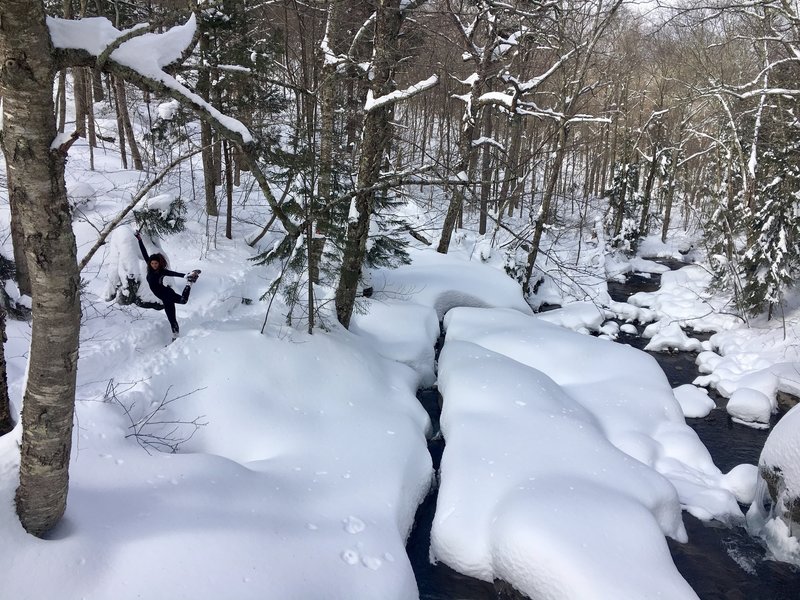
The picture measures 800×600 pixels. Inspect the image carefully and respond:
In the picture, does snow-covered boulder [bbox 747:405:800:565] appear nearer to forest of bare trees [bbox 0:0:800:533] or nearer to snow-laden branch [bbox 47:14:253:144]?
forest of bare trees [bbox 0:0:800:533]

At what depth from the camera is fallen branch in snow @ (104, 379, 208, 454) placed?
5.47 metres

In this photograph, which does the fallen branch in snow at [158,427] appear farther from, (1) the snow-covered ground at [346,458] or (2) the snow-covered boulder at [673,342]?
(2) the snow-covered boulder at [673,342]

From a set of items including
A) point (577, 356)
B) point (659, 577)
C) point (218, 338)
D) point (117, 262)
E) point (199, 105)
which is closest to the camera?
point (199, 105)

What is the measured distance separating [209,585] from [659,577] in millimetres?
4104

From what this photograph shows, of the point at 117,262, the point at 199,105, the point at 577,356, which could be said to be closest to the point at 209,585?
the point at 199,105

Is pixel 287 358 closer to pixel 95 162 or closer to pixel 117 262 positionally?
pixel 117 262

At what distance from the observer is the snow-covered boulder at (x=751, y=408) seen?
9.41m

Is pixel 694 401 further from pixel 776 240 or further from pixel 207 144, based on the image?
pixel 207 144

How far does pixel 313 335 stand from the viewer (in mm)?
8328

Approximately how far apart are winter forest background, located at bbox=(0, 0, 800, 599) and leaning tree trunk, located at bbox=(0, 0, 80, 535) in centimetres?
1

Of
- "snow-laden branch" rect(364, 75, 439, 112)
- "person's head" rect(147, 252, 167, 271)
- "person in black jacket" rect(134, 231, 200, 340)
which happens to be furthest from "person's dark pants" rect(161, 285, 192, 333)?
"snow-laden branch" rect(364, 75, 439, 112)

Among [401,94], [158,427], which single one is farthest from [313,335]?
[401,94]

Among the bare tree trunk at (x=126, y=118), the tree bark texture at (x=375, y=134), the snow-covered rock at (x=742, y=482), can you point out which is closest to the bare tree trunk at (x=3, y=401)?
the tree bark texture at (x=375, y=134)

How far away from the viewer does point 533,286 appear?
16797 mm
